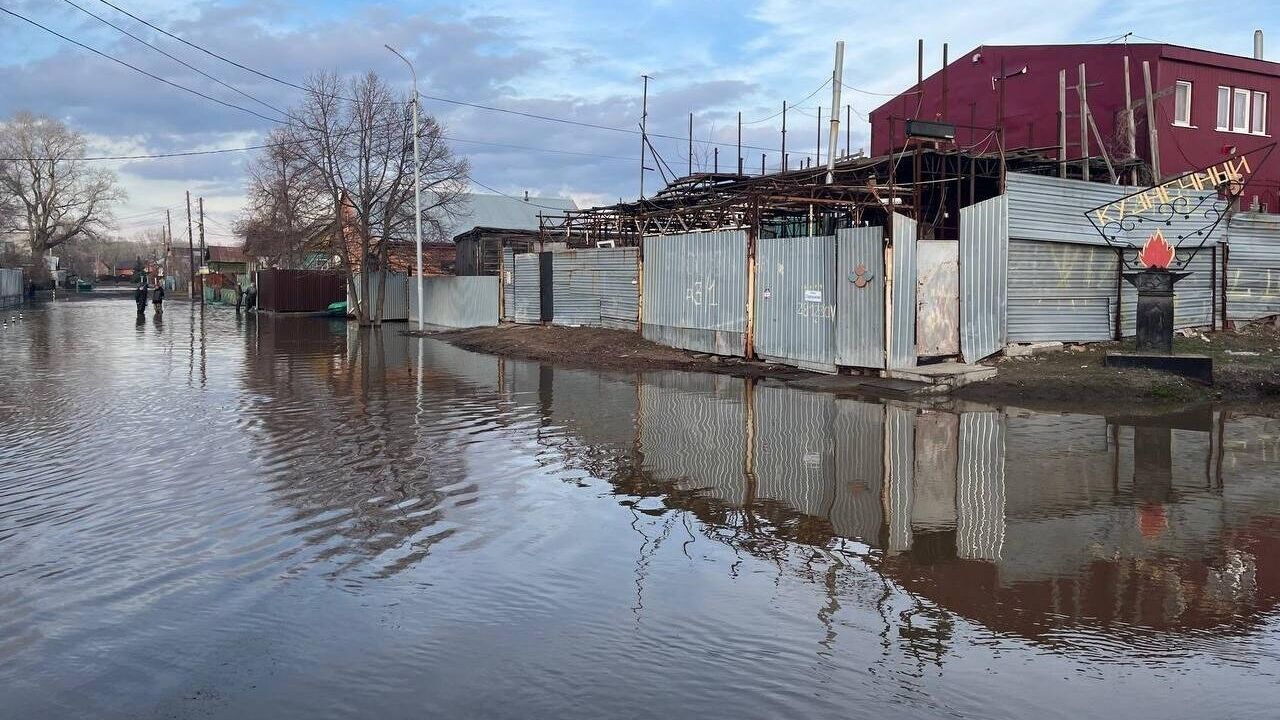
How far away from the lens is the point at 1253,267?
19.8 m

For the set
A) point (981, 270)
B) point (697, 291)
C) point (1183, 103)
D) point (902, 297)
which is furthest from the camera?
point (1183, 103)

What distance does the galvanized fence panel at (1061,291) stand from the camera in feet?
54.6

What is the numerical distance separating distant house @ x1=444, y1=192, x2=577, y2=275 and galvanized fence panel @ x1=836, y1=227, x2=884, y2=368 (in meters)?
13.6

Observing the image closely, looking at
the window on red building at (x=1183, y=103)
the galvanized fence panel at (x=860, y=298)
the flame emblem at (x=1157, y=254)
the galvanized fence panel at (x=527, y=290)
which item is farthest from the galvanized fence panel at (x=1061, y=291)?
the galvanized fence panel at (x=527, y=290)

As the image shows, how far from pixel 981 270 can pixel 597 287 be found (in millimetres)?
11606

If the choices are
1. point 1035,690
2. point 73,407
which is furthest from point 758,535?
point 73,407

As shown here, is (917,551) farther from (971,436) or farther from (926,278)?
(926,278)

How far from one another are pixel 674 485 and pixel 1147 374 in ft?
32.1

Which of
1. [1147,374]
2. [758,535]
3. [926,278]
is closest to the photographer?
[758,535]

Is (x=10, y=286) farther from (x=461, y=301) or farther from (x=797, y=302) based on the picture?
(x=797, y=302)

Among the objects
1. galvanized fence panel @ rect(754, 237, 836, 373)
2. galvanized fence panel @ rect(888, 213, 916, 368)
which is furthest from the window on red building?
galvanized fence panel @ rect(888, 213, 916, 368)

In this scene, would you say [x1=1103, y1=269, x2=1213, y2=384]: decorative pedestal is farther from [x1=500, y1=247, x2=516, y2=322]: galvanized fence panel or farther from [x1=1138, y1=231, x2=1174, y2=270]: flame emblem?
[x1=500, y1=247, x2=516, y2=322]: galvanized fence panel

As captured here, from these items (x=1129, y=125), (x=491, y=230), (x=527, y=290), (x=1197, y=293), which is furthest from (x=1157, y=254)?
(x=491, y=230)

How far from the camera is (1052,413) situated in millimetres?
12812
